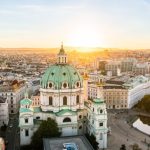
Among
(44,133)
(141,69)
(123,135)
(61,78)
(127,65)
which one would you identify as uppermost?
(61,78)

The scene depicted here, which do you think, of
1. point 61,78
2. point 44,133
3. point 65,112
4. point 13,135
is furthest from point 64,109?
point 13,135

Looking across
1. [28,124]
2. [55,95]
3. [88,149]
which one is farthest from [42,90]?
[88,149]

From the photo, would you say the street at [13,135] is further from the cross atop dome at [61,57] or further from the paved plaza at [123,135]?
the paved plaza at [123,135]

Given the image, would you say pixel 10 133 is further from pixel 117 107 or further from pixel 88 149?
pixel 117 107

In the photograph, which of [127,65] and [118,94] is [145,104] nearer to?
[118,94]

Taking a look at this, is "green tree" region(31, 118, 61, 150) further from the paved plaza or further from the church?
the paved plaza

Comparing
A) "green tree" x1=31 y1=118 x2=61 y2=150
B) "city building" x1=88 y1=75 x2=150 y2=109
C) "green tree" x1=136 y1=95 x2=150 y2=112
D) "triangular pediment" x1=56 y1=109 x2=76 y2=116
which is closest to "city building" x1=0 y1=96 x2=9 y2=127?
"green tree" x1=31 y1=118 x2=61 y2=150
